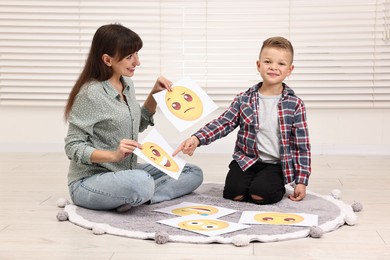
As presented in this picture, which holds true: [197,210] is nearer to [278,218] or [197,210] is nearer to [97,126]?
[278,218]

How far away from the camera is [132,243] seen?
1488mm

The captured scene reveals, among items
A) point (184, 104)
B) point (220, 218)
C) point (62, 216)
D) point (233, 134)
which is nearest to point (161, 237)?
point (220, 218)

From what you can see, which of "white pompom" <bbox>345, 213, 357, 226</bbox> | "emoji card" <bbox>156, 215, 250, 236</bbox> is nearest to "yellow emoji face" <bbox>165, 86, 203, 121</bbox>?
"emoji card" <bbox>156, 215, 250, 236</bbox>

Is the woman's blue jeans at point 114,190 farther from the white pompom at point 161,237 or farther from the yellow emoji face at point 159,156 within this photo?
the white pompom at point 161,237

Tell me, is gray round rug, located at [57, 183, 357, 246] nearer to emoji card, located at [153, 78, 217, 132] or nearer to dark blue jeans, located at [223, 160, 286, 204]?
dark blue jeans, located at [223, 160, 286, 204]

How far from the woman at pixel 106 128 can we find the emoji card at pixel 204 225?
0.16 m

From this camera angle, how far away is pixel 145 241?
1.51 m

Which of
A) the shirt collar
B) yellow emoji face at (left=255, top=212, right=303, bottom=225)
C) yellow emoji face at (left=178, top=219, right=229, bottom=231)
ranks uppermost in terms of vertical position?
the shirt collar

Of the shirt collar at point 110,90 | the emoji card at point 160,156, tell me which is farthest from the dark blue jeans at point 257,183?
the shirt collar at point 110,90

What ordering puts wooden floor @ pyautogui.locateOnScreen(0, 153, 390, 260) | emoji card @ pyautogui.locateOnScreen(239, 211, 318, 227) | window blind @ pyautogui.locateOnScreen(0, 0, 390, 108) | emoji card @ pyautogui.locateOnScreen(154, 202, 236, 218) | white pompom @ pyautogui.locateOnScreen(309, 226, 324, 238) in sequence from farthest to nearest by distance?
window blind @ pyautogui.locateOnScreen(0, 0, 390, 108)
emoji card @ pyautogui.locateOnScreen(154, 202, 236, 218)
emoji card @ pyautogui.locateOnScreen(239, 211, 318, 227)
white pompom @ pyautogui.locateOnScreen(309, 226, 324, 238)
wooden floor @ pyautogui.locateOnScreen(0, 153, 390, 260)

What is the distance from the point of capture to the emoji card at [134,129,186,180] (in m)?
1.73

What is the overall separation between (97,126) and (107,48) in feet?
0.84

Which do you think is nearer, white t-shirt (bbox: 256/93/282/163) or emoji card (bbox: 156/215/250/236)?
emoji card (bbox: 156/215/250/236)

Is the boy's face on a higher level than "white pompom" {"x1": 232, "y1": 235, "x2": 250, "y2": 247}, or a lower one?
higher
